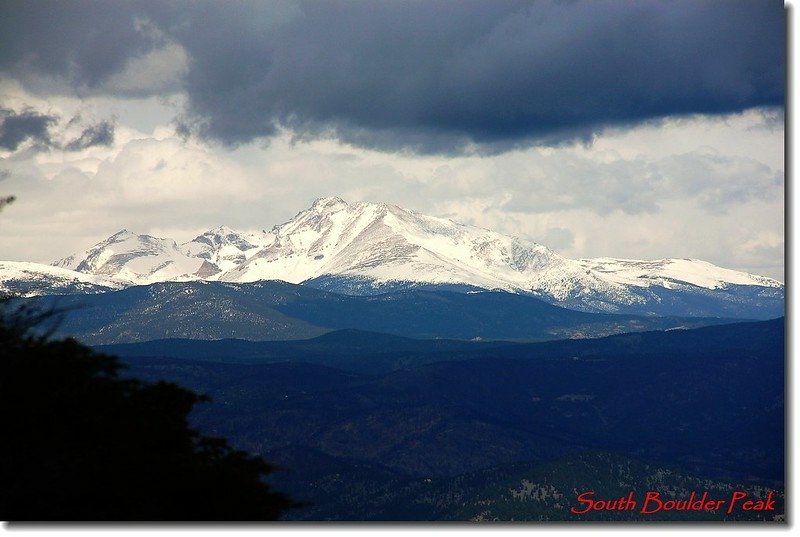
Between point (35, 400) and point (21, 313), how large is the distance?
38.7 feet

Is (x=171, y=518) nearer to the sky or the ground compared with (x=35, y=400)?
nearer to the ground

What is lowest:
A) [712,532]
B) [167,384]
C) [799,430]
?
[712,532]

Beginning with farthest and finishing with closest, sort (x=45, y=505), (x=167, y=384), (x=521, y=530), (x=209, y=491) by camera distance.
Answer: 1. (x=167, y=384)
2. (x=521, y=530)
3. (x=209, y=491)
4. (x=45, y=505)

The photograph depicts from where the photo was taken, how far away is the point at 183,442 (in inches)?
4200

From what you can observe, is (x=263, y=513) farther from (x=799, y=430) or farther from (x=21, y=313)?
(x=799, y=430)

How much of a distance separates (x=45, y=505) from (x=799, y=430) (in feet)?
192

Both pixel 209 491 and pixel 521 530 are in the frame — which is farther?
pixel 521 530

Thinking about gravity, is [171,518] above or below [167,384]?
below

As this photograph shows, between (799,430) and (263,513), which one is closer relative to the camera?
(263,513)

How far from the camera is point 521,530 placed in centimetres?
10506

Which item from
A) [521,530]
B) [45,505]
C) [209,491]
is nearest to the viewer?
[45,505]

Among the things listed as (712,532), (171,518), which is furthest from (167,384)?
(712,532)

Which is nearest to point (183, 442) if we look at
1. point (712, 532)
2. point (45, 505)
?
point (45, 505)

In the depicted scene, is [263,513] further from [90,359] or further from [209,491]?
[90,359]
